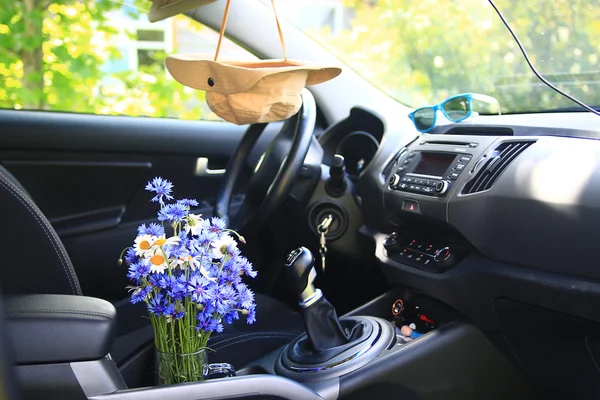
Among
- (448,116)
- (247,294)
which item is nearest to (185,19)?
(448,116)

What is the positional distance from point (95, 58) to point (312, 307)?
5.91 feet

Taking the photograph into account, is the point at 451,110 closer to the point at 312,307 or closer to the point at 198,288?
the point at 312,307

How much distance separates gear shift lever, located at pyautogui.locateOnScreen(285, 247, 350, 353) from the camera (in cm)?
169

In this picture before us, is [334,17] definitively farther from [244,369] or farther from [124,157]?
[244,369]

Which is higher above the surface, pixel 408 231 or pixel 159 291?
pixel 159 291

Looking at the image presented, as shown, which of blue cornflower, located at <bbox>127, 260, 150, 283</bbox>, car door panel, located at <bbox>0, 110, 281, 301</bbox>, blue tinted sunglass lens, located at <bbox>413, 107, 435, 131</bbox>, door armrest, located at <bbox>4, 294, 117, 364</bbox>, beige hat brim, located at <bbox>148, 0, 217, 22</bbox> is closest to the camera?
door armrest, located at <bbox>4, 294, 117, 364</bbox>

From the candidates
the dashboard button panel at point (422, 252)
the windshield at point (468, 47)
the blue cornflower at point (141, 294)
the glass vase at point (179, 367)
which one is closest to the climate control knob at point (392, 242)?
the dashboard button panel at point (422, 252)

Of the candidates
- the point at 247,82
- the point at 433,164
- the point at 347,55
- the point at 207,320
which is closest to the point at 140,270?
the point at 207,320

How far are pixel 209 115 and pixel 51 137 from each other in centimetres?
62

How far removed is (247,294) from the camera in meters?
1.35

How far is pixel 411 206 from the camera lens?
6.20ft

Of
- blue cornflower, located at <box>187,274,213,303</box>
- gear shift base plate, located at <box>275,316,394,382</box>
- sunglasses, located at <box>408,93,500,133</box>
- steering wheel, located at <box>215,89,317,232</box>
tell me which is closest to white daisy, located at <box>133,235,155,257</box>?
blue cornflower, located at <box>187,274,213,303</box>

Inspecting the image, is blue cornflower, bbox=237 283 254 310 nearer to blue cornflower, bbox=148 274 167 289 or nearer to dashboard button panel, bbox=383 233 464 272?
blue cornflower, bbox=148 274 167 289

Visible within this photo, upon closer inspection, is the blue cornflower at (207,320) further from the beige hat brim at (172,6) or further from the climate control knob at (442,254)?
the climate control knob at (442,254)
